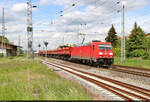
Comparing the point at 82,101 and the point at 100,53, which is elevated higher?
the point at 100,53

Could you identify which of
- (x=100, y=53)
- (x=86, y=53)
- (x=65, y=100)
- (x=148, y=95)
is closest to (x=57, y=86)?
(x=65, y=100)

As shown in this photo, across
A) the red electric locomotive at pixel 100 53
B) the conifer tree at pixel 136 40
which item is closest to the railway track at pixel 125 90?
the red electric locomotive at pixel 100 53

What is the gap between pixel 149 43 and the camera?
2382 inches

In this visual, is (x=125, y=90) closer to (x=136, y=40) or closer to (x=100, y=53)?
(x=100, y=53)

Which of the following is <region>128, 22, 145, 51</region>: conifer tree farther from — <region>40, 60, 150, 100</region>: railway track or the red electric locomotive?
<region>40, 60, 150, 100</region>: railway track

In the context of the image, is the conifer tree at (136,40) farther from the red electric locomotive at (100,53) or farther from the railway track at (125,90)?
the railway track at (125,90)

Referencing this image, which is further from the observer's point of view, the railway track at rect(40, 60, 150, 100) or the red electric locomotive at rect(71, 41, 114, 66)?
the red electric locomotive at rect(71, 41, 114, 66)

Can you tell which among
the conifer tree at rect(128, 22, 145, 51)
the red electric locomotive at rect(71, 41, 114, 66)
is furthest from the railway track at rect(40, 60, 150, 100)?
the conifer tree at rect(128, 22, 145, 51)

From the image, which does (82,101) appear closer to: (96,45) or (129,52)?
(96,45)

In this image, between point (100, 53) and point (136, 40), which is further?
point (136, 40)

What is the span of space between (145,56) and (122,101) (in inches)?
1832

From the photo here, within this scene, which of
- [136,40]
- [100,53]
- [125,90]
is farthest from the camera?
[136,40]

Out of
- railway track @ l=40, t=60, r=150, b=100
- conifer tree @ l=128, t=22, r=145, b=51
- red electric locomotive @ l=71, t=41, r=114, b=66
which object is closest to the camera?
railway track @ l=40, t=60, r=150, b=100

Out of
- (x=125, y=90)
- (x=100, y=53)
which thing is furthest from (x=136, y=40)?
(x=125, y=90)
